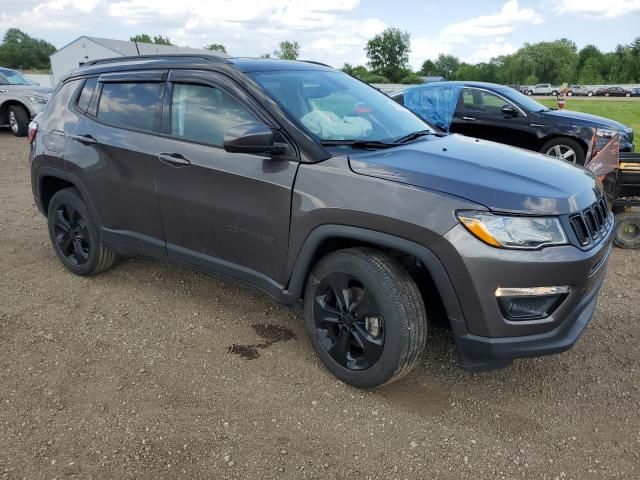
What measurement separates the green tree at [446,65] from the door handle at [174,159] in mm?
122023

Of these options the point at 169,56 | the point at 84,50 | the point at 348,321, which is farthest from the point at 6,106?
the point at 84,50

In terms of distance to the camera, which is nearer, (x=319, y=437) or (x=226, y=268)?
(x=319, y=437)

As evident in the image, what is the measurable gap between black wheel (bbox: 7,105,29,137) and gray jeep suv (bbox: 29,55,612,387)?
11.0 m

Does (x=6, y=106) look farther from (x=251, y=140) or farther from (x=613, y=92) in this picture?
(x=613, y=92)

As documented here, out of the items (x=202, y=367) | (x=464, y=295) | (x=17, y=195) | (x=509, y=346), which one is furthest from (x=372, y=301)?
(x=17, y=195)

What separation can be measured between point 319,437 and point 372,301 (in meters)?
0.72

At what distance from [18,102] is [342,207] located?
1356 centimetres

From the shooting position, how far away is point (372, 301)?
108 inches

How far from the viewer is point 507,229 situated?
2414 mm

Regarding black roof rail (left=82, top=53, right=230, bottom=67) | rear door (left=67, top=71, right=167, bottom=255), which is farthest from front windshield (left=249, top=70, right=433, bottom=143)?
rear door (left=67, top=71, right=167, bottom=255)

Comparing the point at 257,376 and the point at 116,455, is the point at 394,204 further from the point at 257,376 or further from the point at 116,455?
the point at 116,455

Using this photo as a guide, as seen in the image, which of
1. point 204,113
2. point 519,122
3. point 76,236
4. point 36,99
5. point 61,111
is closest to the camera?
point 204,113

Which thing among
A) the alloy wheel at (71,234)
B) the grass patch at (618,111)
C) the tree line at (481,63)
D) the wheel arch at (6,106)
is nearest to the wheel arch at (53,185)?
the alloy wheel at (71,234)

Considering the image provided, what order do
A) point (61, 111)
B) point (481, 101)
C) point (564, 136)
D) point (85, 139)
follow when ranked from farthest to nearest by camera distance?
point (481, 101) → point (564, 136) → point (61, 111) → point (85, 139)
